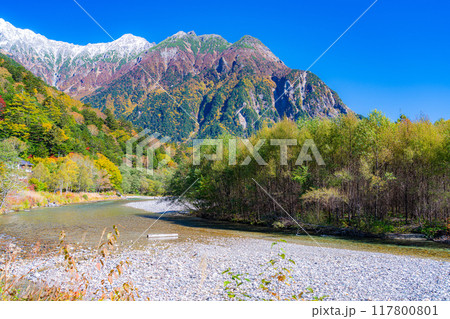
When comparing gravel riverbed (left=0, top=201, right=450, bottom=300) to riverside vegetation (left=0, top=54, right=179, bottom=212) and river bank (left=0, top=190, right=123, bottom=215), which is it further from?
river bank (left=0, top=190, right=123, bottom=215)

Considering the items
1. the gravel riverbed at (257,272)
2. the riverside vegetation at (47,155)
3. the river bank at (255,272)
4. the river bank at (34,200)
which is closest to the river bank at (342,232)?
the gravel riverbed at (257,272)

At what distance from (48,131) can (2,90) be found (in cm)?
2082

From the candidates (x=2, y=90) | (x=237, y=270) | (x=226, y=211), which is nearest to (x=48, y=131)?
(x=2, y=90)

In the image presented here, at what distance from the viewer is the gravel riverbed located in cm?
797

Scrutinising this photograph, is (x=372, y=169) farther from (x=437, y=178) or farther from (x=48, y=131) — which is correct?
(x=48, y=131)

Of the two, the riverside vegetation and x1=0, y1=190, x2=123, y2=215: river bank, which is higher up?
the riverside vegetation

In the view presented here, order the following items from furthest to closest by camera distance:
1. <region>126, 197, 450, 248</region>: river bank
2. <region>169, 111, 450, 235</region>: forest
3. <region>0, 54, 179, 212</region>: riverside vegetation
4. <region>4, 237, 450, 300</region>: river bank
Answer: <region>0, 54, 179, 212</region>: riverside vegetation → <region>169, 111, 450, 235</region>: forest → <region>126, 197, 450, 248</region>: river bank → <region>4, 237, 450, 300</region>: river bank

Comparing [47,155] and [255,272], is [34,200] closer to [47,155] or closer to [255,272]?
[47,155]

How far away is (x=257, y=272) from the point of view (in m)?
10.1

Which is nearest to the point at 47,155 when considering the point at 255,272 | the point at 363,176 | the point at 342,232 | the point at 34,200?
the point at 34,200

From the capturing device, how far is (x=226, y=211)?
31.6 metres

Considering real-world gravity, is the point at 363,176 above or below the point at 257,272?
above

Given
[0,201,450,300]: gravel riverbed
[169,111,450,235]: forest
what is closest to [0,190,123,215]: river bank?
[0,201,450,300]: gravel riverbed

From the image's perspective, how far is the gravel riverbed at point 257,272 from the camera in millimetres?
7973
